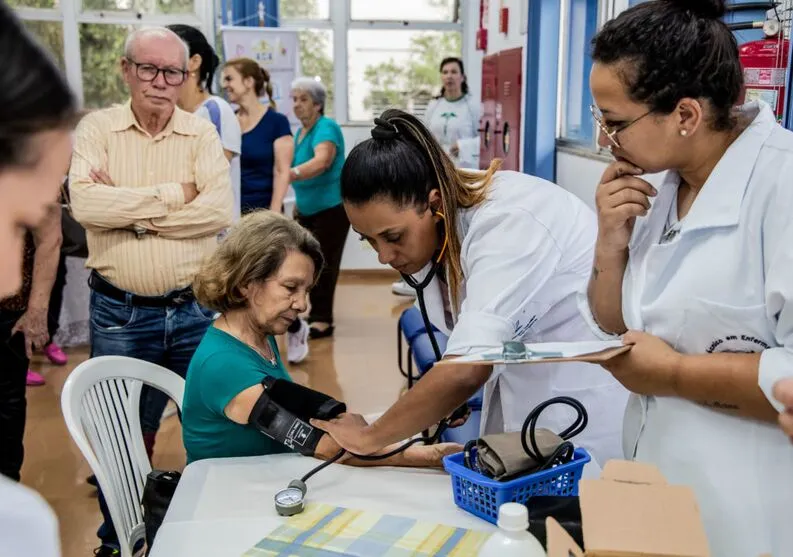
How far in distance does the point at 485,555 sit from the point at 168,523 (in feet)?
2.00

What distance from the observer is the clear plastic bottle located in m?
0.84

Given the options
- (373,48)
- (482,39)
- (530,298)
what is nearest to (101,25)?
(373,48)

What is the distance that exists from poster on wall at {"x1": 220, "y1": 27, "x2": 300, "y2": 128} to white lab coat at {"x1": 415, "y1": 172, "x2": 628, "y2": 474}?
414 cm

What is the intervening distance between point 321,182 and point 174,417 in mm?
1656

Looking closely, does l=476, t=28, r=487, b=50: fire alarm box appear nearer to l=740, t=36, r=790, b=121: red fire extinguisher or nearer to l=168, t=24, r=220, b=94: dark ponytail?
l=168, t=24, r=220, b=94: dark ponytail

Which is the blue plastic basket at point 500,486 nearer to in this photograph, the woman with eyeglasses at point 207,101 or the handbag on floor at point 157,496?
the handbag on floor at point 157,496

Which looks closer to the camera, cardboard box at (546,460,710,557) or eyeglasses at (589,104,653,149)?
cardboard box at (546,460,710,557)

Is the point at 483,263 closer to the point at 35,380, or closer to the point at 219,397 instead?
the point at 219,397

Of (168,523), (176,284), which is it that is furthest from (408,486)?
(176,284)

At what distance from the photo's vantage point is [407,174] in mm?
1373

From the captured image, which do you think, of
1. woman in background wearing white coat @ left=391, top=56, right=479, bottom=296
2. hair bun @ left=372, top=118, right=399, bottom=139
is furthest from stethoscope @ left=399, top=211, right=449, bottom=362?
woman in background wearing white coat @ left=391, top=56, right=479, bottom=296

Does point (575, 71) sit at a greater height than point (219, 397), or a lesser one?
greater

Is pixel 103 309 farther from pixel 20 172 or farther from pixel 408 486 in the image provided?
pixel 20 172

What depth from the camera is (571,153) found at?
3801 millimetres
